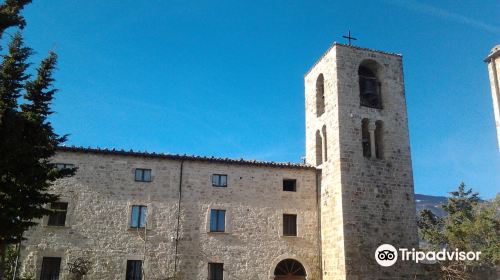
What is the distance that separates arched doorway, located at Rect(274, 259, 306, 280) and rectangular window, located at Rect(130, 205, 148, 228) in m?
6.93

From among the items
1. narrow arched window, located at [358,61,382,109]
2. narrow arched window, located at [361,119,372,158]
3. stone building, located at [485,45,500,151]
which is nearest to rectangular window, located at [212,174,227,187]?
narrow arched window, located at [361,119,372,158]

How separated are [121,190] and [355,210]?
11371 mm

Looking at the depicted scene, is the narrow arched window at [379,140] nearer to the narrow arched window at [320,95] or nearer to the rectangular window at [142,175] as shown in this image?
the narrow arched window at [320,95]

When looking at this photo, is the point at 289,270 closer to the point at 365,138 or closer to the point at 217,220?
the point at 217,220

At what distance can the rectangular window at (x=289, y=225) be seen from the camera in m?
23.6

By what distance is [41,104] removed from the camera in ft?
58.7

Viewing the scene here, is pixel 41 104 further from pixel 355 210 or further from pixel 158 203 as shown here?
pixel 355 210

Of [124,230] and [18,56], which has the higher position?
[18,56]

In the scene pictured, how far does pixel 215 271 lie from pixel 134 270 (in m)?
3.79

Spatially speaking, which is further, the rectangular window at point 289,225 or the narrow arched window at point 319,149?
the narrow arched window at point 319,149

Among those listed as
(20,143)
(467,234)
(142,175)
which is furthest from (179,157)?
(467,234)

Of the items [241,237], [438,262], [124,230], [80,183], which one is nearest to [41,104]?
[80,183]

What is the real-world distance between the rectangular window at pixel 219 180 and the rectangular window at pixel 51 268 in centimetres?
802

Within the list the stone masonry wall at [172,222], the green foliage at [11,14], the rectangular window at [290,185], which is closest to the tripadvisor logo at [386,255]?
the stone masonry wall at [172,222]
